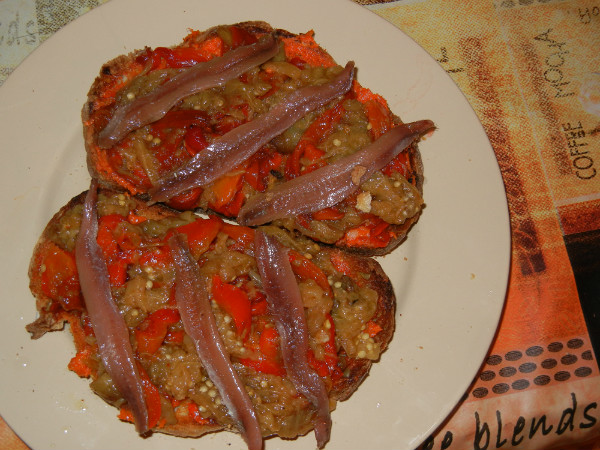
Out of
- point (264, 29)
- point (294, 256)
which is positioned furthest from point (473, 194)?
point (264, 29)

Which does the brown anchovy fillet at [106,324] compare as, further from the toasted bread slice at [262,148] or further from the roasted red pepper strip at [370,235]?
the roasted red pepper strip at [370,235]

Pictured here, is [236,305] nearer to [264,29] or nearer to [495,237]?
[495,237]

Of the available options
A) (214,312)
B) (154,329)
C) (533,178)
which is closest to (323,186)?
(214,312)

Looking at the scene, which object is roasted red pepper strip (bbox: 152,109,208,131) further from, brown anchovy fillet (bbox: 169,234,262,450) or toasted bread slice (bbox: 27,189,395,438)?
brown anchovy fillet (bbox: 169,234,262,450)

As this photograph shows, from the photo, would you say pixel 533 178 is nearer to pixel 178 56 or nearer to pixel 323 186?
pixel 323 186

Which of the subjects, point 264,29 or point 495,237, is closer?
point 495,237
